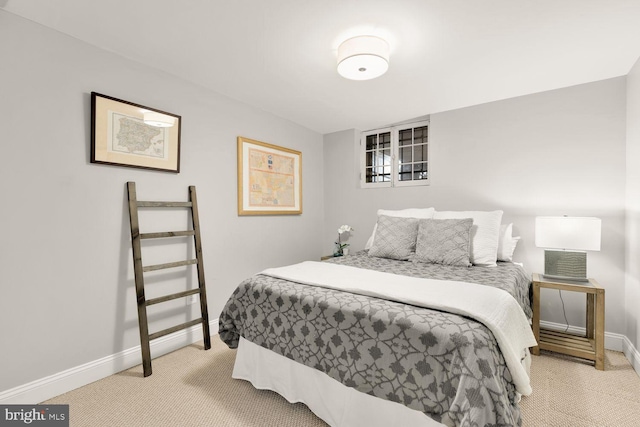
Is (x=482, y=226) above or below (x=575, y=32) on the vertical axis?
below

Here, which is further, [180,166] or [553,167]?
[553,167]

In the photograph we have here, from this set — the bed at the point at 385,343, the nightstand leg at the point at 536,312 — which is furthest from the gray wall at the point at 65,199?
the nightstand leg at the point at 536,312

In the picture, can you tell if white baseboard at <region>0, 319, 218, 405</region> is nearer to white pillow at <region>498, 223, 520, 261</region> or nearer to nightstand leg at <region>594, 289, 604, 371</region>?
white pillow at <region>498, 223, 520, 261</region>

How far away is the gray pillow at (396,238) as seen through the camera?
2715 mm

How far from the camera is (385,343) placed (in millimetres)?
1369

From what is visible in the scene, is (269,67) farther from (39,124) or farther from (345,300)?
(345,300)

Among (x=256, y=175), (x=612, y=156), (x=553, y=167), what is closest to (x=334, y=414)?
(x=256, y=175)

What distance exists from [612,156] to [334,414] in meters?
3.02

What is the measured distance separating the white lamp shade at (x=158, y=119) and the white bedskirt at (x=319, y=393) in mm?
1812

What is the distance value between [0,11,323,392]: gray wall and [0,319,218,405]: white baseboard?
0.14 feet

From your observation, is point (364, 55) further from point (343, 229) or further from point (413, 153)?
point (343, 229)

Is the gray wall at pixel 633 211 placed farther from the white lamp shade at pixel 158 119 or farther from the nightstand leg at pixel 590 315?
the white lamp shade at pixel 158 119

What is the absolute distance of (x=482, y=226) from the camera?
8.67ft

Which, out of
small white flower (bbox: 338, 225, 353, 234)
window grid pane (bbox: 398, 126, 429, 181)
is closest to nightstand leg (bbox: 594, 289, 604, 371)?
window grid pane (bbox: 398, 126, 429, 181)
